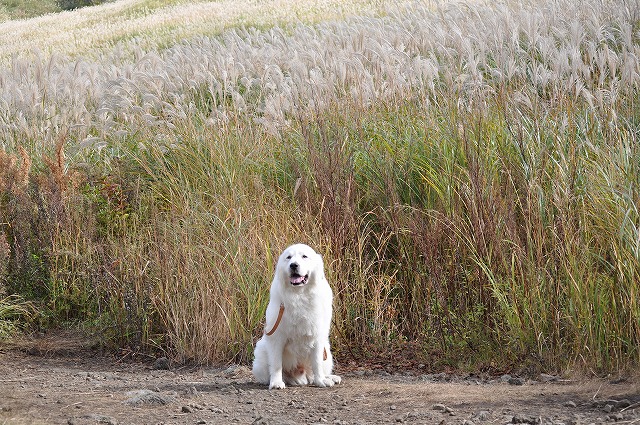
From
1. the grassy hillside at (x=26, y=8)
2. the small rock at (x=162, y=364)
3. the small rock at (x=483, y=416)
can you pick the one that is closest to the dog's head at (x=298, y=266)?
the small rock at (x=483, y=416)

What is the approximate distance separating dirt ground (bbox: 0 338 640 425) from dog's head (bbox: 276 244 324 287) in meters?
0.63

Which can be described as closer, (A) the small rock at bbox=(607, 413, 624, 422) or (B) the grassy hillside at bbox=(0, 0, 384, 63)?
(A) the small rock at bbox=(607, 413, 624, 422)

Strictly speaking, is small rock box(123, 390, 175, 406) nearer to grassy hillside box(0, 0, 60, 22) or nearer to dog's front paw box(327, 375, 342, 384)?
dog's front paw box(327, 375, 342, 384)

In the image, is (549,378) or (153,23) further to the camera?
(153,23)

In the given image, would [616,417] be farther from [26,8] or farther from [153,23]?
[26,8]

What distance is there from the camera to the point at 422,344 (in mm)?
5508

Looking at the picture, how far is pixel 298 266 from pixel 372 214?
1861 millimetres

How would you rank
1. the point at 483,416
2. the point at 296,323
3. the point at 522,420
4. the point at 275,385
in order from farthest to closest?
the point at 275,385
the point at 296,323
the point at 483,416
the point at 522,420

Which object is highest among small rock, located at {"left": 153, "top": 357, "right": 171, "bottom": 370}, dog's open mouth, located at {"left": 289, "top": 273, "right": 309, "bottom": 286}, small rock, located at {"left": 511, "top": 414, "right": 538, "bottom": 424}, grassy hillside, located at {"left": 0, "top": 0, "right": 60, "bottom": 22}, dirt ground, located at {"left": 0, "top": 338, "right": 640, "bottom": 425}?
grassy hillside, located at {"left": 0, "top": 0, "right": 60, "bottom": 22}

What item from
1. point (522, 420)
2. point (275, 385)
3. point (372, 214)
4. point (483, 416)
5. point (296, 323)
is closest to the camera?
point (522, 420)

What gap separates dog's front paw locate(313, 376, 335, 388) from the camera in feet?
15.9

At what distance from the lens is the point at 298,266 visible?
4.49m

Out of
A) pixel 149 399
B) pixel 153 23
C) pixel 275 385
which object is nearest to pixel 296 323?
pixel 275 385

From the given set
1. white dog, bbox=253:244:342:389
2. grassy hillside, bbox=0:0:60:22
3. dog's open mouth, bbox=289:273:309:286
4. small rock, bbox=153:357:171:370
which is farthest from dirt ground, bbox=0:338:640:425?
grassy hillside, bbox=0:0:60:22
